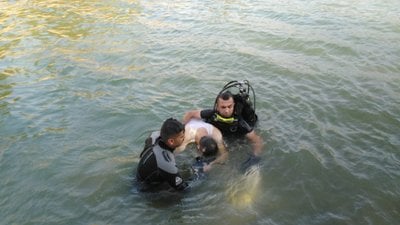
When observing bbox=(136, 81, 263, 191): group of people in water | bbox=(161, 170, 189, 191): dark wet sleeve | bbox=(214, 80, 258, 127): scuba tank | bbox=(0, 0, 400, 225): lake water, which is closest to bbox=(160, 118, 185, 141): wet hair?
bbox=(136, 81, 263, 191): group of people in water

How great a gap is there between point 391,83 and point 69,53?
9337 millimetres

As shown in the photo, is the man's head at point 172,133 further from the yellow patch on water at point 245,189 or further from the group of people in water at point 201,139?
the yellow patch on water at point 245,189

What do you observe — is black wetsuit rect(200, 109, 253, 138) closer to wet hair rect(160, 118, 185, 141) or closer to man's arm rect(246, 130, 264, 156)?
man's arm rect(246, 130, 264, 156)

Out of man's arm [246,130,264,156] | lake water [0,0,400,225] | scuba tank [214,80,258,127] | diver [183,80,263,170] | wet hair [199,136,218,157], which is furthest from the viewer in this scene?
man's arm [246,130,264,156]

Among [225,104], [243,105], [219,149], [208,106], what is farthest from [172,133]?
[208,106]

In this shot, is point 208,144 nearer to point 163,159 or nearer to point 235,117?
point 235,117

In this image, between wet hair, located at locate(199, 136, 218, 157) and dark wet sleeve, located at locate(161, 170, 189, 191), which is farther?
wet hair, located at locate(199, 136, 218, 157)

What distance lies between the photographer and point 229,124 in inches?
272

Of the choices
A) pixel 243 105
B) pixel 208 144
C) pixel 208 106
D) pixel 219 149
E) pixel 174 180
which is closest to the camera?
pixel 174 180

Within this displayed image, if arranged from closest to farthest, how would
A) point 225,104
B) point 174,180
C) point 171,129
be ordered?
point 171,129 → point 174,180 → point 225,104

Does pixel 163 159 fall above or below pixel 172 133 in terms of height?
below

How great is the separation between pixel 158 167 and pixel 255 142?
2.50 metres

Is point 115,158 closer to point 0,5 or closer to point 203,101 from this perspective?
point 203,101

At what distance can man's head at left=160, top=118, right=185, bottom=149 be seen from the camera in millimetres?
5207
